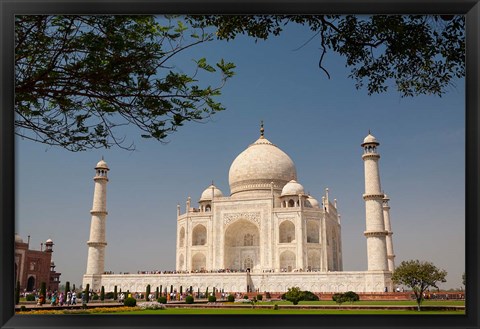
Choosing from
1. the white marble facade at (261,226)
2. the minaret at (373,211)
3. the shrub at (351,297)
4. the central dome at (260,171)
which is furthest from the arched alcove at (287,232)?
the shrub at (351,297)

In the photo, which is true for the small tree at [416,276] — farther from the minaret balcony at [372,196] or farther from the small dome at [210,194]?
the small dome at [210,194]

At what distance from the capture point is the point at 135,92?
6.35 m

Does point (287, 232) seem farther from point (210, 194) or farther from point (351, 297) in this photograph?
point (351, 297)

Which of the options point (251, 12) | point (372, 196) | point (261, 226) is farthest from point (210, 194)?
point (251, 12)

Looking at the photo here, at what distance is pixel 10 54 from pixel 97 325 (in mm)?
2833

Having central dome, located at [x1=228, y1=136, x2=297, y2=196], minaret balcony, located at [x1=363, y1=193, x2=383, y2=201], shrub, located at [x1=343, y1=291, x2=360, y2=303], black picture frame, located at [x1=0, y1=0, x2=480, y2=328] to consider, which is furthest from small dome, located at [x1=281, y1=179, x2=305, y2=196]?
black picture frame, located at [x1=0, y1=0, x2=480, y2=328]

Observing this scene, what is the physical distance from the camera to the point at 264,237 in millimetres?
28594

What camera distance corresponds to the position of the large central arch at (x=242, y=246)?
29688 mm

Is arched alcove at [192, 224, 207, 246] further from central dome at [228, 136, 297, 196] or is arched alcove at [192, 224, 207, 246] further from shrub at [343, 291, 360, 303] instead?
shrub at [343, 291, 360, 303]

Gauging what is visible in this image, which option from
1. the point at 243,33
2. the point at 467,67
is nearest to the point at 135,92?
the point at 243,33

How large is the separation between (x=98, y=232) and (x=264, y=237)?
8980 millimetres

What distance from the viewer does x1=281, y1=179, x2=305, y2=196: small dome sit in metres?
29.5

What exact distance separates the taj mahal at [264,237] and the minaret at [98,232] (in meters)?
0.05

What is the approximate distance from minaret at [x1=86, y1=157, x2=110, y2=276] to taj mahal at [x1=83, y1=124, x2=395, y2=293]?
0.05 metres
